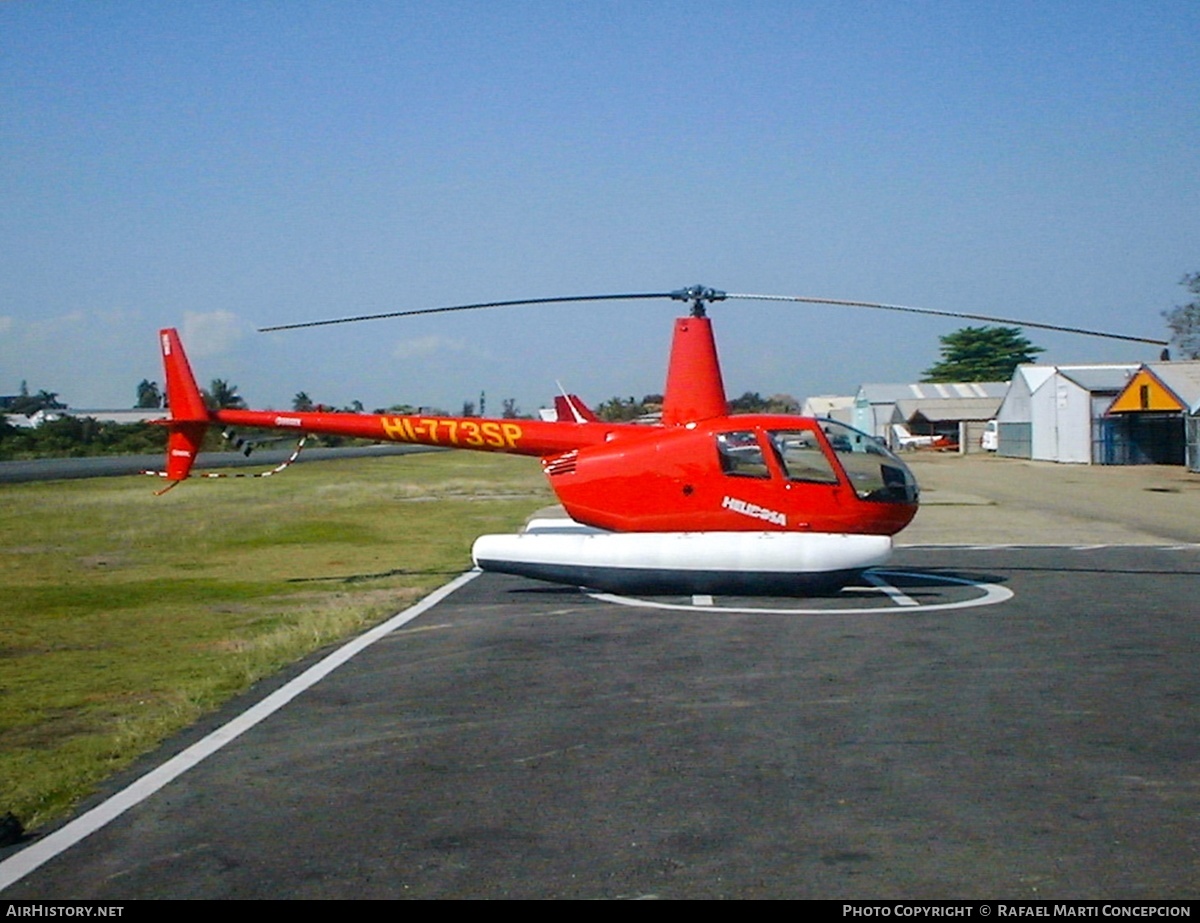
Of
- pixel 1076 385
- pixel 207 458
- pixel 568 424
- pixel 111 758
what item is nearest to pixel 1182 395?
pixel 1076 385

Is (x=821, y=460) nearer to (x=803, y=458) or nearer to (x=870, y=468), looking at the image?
(x=803, y=458)

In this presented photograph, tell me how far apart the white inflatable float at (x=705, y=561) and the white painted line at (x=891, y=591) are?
544 mm

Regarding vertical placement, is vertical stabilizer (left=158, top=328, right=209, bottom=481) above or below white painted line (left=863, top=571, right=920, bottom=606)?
above

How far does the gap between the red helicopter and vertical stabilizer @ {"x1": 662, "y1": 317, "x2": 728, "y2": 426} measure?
13mm

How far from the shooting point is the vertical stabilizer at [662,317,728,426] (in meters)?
15.8

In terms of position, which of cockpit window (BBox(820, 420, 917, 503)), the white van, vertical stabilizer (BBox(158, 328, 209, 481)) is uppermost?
vertical stabilizer (BBox(158, 328, 209, 481))

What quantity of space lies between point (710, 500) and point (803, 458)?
1182mm

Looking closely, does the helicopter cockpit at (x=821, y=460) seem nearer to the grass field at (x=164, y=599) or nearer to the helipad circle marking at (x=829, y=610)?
the helipad circle marking at (x=829, y=610)

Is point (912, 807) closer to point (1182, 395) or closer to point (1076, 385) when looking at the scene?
point (1182, 395)

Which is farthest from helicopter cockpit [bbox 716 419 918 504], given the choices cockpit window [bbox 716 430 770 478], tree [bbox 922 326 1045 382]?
tree [bbox 922 326 1045 382]

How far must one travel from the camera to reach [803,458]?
582 inches

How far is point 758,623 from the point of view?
12.7 meters

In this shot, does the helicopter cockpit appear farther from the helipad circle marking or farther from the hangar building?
the hangar building

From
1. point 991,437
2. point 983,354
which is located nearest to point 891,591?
point 991,437
